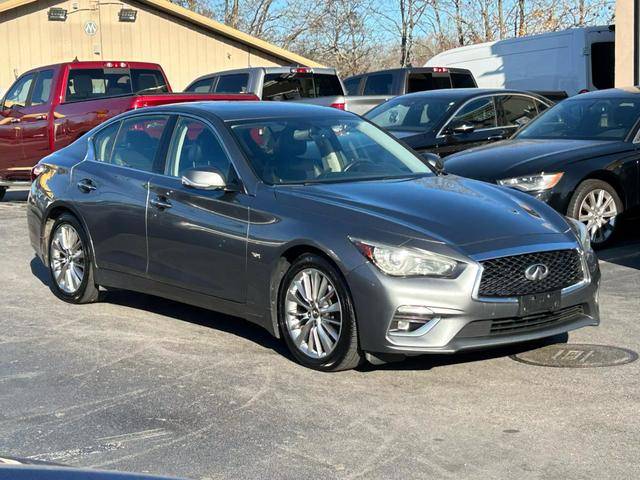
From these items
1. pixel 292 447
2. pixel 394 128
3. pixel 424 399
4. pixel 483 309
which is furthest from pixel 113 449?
pixel 394 128

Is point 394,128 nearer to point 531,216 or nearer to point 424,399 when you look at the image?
point 531,216

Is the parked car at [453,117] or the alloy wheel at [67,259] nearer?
the alloy wheel at [67,259]

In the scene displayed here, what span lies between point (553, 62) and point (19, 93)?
10.2m

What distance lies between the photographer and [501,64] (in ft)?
77.2

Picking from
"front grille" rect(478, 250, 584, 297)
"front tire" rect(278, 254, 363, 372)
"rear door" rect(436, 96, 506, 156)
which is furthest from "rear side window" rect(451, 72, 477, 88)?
"front tire" rect(278, 254, 363, 372)

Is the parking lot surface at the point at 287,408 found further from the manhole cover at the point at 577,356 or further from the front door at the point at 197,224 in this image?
A: the front door at the point at 197,224

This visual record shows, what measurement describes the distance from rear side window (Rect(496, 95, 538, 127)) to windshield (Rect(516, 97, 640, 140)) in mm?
2299

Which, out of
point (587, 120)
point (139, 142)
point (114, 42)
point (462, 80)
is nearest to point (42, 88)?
point (462, 80)

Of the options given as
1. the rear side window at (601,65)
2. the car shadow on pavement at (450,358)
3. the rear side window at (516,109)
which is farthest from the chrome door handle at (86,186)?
the rear side window at (601,65)

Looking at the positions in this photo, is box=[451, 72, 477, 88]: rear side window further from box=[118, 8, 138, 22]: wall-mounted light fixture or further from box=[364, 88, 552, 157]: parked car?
box=[118, 8, 138, 22]: wall-mounted light fixture

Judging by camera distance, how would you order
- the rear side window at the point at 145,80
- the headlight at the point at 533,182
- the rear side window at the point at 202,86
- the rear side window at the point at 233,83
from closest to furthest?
1. the headlight at the point at 533,182
2. the rear side window at the point at 145,80
3. the rear side window at the point at 233,83
4. the rear side window at the point at 202,86

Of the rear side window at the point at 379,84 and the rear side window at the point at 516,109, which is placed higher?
the rear side window at the point at 379,84

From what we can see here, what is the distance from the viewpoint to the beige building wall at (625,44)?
19016mm

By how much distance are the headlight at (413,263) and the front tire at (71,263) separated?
3046 mm
